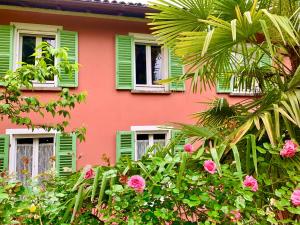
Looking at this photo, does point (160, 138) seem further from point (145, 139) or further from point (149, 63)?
point (149, 63)

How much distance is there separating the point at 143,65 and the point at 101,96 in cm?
135

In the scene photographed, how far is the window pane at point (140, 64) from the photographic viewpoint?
26.0 feet

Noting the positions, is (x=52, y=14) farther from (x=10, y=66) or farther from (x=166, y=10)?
(x=166, y=10)

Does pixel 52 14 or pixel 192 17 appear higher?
pixel 52 14

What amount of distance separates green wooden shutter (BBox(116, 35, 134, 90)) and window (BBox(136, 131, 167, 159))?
117cm

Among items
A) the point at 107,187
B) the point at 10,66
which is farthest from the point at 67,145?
the point at 107,187

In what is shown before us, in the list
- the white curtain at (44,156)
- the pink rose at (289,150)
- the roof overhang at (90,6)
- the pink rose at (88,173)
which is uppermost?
the roof overhang at (90,6)

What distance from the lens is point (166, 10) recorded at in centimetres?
376

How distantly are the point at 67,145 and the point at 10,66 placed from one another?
6.63 ft

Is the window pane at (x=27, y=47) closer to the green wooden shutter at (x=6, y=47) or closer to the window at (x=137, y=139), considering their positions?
the green wooden shutter at (x=6, y=47)

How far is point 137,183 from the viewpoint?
2176mm

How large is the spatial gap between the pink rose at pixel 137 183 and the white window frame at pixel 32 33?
5.40m

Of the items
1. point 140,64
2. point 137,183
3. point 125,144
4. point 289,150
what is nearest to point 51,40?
point 140,64

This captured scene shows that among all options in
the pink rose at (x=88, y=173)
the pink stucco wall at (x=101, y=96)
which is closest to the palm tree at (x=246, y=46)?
the pink rose at (x=88, y=173)
